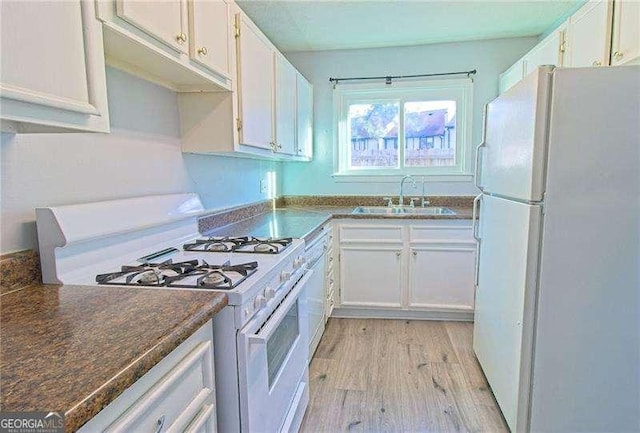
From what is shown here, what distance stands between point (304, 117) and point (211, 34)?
5.62ft

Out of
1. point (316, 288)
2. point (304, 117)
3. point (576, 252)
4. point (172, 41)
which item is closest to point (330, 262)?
point (316, 288)

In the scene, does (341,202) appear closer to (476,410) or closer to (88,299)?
(476,410)

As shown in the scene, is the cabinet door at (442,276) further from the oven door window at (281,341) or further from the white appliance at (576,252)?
the oven door window at (281,341)

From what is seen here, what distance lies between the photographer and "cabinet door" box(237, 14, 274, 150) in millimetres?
1948

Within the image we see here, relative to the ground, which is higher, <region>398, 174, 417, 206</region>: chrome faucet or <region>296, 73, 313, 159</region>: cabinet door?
<region>296, 73, 313, 159</region>: cabinet door

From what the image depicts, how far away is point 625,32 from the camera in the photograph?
67.1 inches

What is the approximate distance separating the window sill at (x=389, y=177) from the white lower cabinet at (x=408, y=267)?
73cm

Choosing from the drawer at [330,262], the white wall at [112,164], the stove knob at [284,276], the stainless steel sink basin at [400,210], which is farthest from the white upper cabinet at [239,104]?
the stainless steel sink basin at [400,210]

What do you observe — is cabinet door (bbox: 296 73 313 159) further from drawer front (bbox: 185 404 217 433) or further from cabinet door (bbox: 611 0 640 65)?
drawer front (bbox: 185 404 217 433)

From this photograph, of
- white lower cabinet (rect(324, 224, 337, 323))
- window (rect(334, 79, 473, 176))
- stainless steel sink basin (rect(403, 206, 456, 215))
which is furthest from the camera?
window (rect(334, 79, 473, 176))

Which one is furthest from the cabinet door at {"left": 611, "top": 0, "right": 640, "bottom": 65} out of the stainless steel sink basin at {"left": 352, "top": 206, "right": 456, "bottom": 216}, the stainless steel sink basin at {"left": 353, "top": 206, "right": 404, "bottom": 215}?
the stainless steel sink basin at {"left": 353, "top": 206, "right": 404, "bottom": 215}

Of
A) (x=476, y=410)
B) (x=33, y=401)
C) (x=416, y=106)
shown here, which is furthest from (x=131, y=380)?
(x=416, y=106)

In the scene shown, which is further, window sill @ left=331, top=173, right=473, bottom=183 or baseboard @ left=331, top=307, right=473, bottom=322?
window sill @ left=331, top=173, right=473, bottom=183

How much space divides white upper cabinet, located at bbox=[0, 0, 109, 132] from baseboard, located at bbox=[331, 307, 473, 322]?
2.51 m
